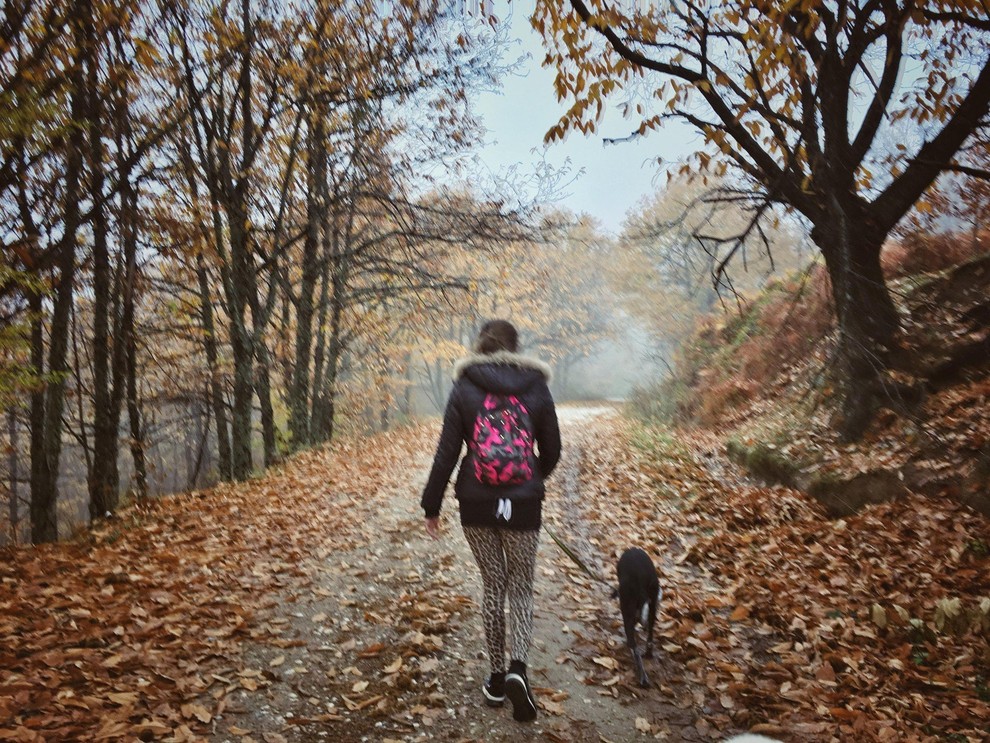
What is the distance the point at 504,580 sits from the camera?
353 cm

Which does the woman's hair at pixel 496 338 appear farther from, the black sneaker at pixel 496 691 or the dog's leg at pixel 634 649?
the dog's leg at pixel 634 649

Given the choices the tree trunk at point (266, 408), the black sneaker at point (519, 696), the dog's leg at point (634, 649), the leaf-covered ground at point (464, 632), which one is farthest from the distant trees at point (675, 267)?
the black sneaker at point (519, 696)

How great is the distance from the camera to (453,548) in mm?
6699

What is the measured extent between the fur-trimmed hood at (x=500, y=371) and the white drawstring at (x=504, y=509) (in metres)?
0.65

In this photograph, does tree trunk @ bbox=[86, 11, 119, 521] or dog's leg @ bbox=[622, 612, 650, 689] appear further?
tree trunk @ bbox=[86, 11, 119, 521]

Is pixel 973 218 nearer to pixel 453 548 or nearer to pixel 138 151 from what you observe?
pixel 453 548

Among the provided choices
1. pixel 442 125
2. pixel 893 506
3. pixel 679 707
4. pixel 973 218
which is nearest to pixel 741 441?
pixel 893 506

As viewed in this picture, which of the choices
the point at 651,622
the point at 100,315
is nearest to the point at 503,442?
the point at 651,622

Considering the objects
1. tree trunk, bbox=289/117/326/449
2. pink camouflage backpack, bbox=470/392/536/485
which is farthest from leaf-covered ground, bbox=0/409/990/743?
tree trunk, bbox=289/117/326/449

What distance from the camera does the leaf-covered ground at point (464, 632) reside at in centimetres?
339

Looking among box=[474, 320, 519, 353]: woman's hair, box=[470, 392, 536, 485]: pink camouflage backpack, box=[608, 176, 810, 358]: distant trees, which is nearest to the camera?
box=[470, 392, 536, 485]: pink camouflage backpack

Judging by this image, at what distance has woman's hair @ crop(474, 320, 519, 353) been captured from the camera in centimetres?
355

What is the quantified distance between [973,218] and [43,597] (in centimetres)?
1231

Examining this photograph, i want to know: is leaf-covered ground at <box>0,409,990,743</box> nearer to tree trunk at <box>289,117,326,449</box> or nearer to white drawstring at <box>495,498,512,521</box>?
white drawstring at <box>495,498,512,521</box>
